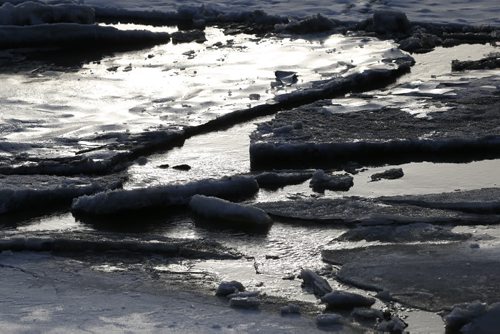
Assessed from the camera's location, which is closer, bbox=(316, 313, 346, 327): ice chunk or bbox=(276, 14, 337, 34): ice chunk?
bbox=(316, 313, 346, 327): ice chunk

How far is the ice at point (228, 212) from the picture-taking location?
Result: 5.52 m

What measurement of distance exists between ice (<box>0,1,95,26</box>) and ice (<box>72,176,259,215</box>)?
570 centimetres

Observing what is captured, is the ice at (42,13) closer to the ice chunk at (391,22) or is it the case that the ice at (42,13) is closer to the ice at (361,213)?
the ice chunk at (391,22)

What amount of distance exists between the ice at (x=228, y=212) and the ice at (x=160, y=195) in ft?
0.61

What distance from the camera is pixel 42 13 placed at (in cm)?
1105

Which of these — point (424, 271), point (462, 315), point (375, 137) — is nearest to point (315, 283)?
point (424, 271)

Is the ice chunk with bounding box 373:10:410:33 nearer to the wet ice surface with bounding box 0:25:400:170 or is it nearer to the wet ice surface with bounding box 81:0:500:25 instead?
the wet ice surface with bounding box 0:25:400:170

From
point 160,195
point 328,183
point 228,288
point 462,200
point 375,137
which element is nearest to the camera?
point 228,288

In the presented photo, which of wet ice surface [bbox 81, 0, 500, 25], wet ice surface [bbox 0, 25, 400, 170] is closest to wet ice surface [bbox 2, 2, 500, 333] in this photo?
wet ice surface [bbox 0, 25, 400, 170]

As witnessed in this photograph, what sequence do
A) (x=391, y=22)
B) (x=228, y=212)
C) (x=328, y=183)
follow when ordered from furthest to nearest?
(x=391, y=22) < (x=328, y=183) < (x=228, y=212)

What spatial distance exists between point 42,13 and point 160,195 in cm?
582

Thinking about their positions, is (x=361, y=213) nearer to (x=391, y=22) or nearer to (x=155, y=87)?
(x=155, y=87)

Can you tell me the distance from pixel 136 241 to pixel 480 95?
149 inches

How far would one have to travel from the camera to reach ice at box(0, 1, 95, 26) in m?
10.9
